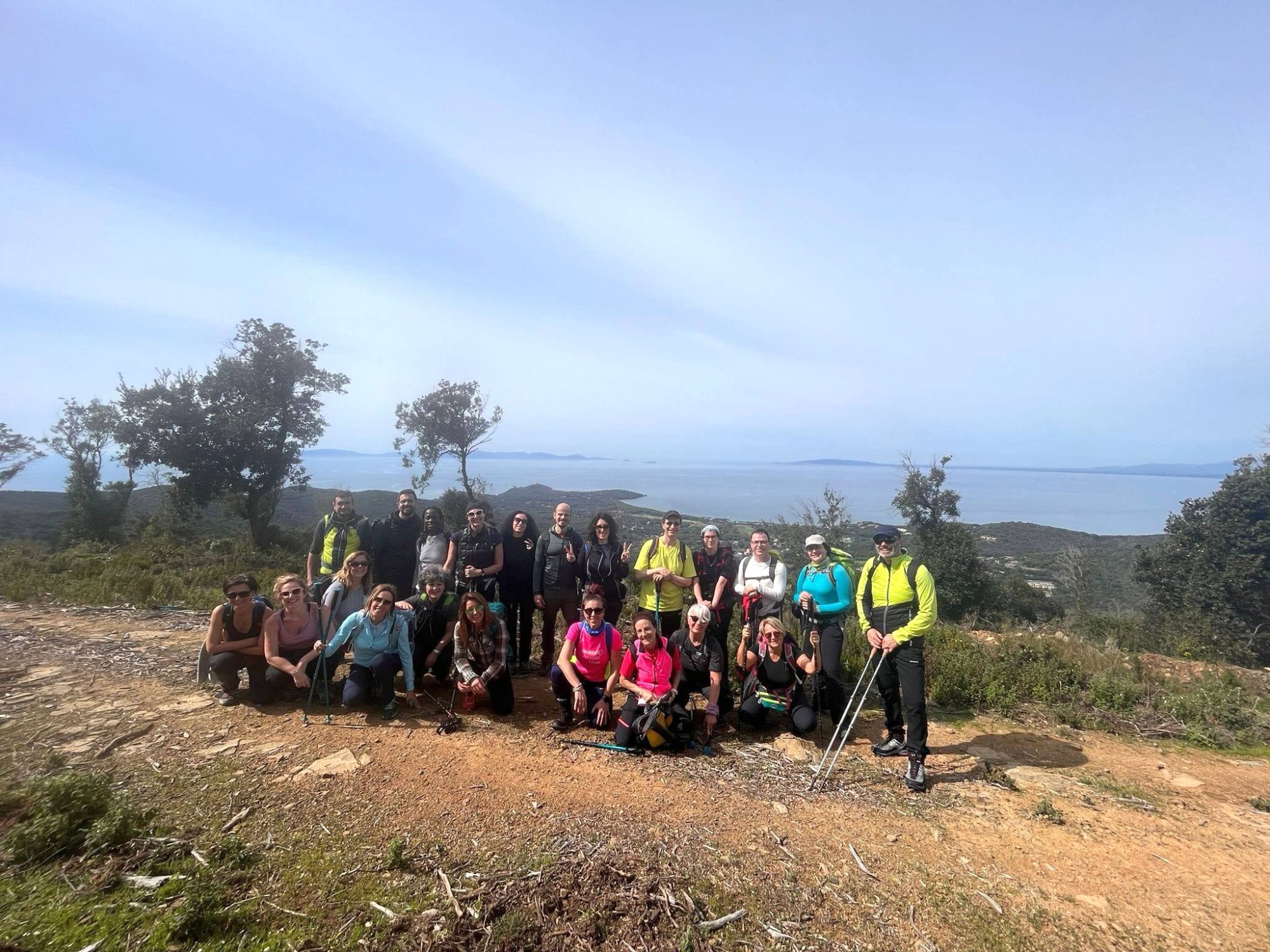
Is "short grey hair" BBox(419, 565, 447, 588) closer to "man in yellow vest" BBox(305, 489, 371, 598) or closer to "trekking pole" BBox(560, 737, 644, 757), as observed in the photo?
"man in yellow vest" BBox(305, 489, 371, 598)

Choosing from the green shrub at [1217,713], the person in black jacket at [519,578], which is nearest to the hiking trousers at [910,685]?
the green shrub at [1217,713]

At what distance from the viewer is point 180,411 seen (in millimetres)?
19156

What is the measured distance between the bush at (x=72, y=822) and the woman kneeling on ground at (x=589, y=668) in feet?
9.60

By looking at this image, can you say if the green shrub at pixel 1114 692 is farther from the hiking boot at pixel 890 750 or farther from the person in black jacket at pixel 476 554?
the person in black jacket at pixel 476 554

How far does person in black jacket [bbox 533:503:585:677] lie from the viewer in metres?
6.11

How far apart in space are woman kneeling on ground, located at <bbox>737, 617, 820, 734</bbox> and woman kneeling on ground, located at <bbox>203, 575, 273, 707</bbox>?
4541 mm

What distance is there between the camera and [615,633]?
5.32 metres

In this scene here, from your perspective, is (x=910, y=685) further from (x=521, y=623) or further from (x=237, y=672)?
(x=237, y=672)

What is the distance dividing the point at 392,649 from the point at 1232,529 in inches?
1009

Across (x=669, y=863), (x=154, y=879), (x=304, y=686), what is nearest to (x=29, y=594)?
(x=304, y=686)

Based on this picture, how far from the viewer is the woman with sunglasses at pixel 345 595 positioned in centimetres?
546

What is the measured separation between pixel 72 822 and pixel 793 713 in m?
5.14

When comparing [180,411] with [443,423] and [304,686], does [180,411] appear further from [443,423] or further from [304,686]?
[304,686]

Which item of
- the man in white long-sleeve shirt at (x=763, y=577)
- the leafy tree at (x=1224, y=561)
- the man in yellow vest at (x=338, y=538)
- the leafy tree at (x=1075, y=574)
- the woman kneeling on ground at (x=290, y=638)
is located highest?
the man in yellow vest at (x=338, y=538)
